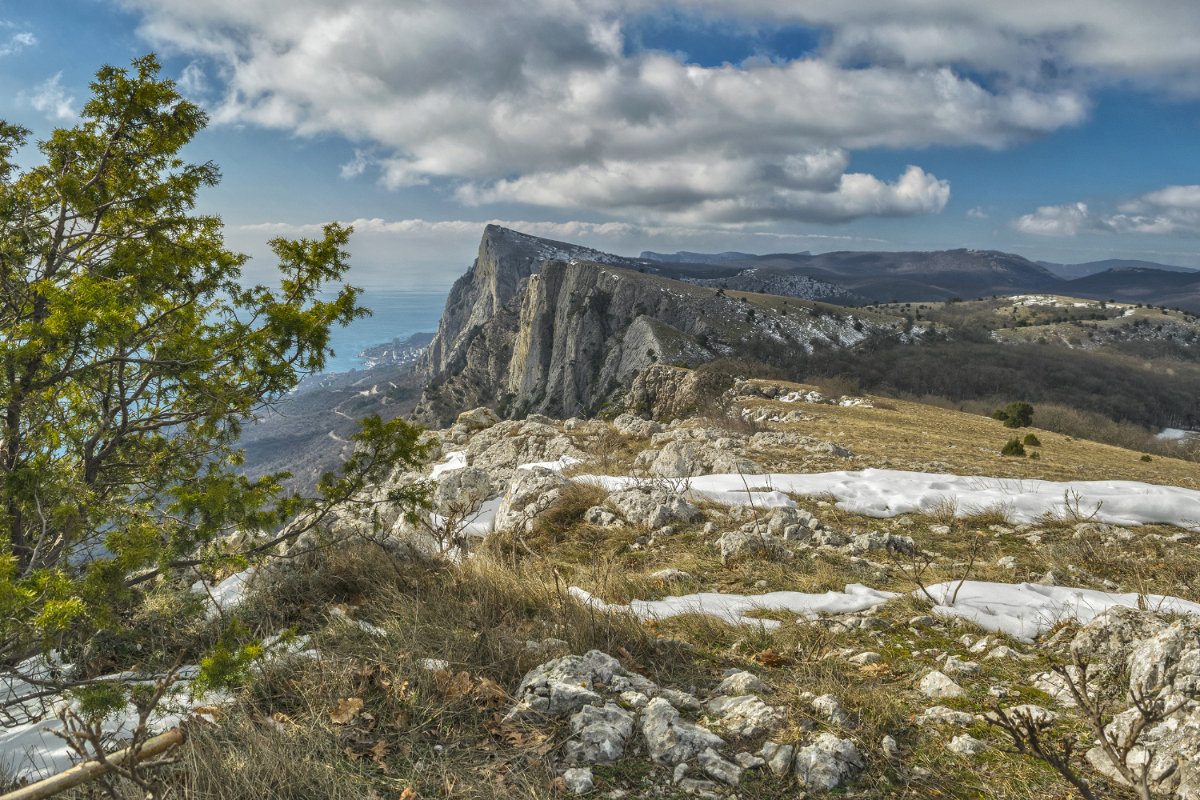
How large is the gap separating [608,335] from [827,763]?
76.9 meters

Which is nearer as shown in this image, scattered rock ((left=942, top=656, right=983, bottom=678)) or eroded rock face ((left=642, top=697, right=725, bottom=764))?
eroded rock face ((left=642, top=697, right=725, bottom=764))

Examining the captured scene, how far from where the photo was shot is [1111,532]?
6.57m

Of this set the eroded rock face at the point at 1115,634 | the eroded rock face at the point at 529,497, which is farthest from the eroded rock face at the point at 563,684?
the eroded rock face at the point at 529,497

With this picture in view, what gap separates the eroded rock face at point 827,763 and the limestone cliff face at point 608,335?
163 ft

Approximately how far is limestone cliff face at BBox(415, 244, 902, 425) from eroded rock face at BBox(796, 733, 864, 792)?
1951 inches

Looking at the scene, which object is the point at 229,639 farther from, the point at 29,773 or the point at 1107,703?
the point at 1107,703

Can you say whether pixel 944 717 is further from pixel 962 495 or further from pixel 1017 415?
pixel 1017 415

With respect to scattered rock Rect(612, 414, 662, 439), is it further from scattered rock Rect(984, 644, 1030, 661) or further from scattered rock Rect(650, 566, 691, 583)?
scattered rock Rect(984, 644, 1030, 661)

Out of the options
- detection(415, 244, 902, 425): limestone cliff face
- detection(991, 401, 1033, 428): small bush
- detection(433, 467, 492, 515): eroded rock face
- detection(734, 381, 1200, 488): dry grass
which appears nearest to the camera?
detection(433, 467, 492, 515): eroded rock face

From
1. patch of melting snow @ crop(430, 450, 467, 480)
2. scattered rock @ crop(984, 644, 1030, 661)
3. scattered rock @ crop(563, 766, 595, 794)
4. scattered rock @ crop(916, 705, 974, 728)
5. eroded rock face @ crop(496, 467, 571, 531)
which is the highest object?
scattered rock @ crop(563, 766, 595, 794)

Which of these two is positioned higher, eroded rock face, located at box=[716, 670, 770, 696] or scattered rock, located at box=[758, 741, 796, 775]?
scattered rock, located at box=[758, 741, 796, 775]

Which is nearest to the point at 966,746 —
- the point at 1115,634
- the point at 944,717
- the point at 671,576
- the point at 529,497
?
the point at 944,717

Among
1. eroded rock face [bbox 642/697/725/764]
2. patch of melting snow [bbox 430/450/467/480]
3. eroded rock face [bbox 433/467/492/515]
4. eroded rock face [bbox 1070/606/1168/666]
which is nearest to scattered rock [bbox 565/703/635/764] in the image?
eroded rock face [bbox 642/697/725/764]

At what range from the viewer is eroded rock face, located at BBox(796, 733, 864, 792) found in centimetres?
237
